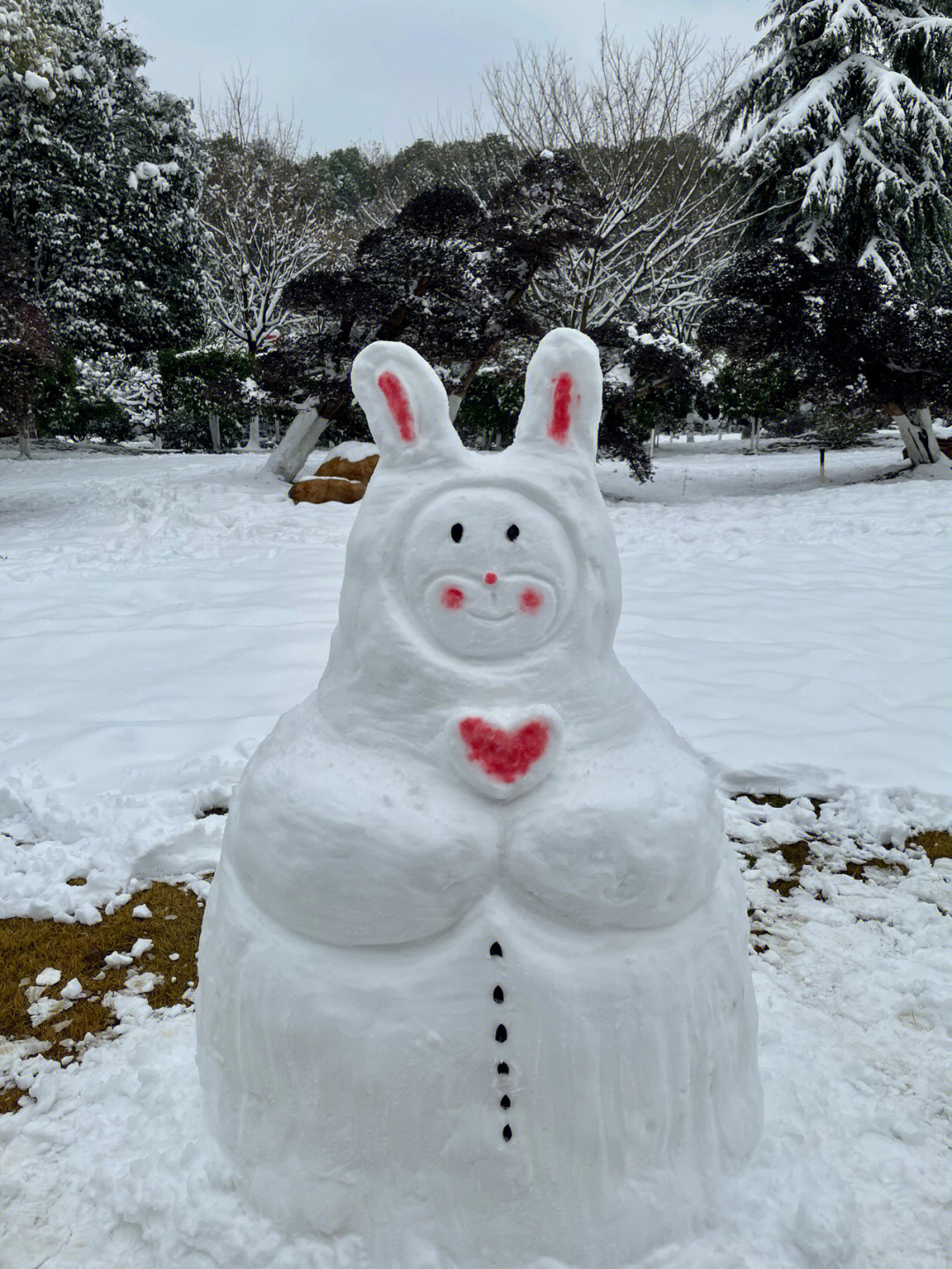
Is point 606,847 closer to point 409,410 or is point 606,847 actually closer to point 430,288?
point 409,410

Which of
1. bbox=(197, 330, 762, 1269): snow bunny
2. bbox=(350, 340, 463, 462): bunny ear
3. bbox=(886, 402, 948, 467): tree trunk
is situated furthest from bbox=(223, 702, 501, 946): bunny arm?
bbox=(886, 402, 948, 467): tree trunk

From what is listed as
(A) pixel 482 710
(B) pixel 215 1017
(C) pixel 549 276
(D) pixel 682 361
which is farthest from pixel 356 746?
(C) pixel 549 276

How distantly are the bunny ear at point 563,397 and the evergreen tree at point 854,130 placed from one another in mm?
14228

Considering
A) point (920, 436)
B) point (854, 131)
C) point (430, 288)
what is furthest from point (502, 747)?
point (854, 131)

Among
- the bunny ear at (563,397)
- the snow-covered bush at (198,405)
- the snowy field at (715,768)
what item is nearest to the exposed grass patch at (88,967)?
the snowy field at (715,768)

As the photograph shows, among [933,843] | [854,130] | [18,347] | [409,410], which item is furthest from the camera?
[854,130]

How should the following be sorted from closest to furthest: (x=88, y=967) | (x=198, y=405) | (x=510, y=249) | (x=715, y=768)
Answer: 1. (x=88, y=967)
2. (x=715, y=768)
3. (x=510, y=249)
4. (x=198, y=405)

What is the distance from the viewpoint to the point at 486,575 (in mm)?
1751

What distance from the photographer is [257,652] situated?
5348mm

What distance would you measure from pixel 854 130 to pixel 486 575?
1623cm

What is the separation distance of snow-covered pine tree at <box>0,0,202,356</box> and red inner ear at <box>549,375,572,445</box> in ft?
55.9

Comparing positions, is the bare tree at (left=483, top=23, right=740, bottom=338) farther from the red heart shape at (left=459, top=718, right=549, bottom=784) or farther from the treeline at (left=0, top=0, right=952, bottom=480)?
the red heart shape at (left=459, top=718, right=549, bottom=784)

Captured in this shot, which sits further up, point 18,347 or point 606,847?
point 18,347

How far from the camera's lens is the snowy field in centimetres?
192
